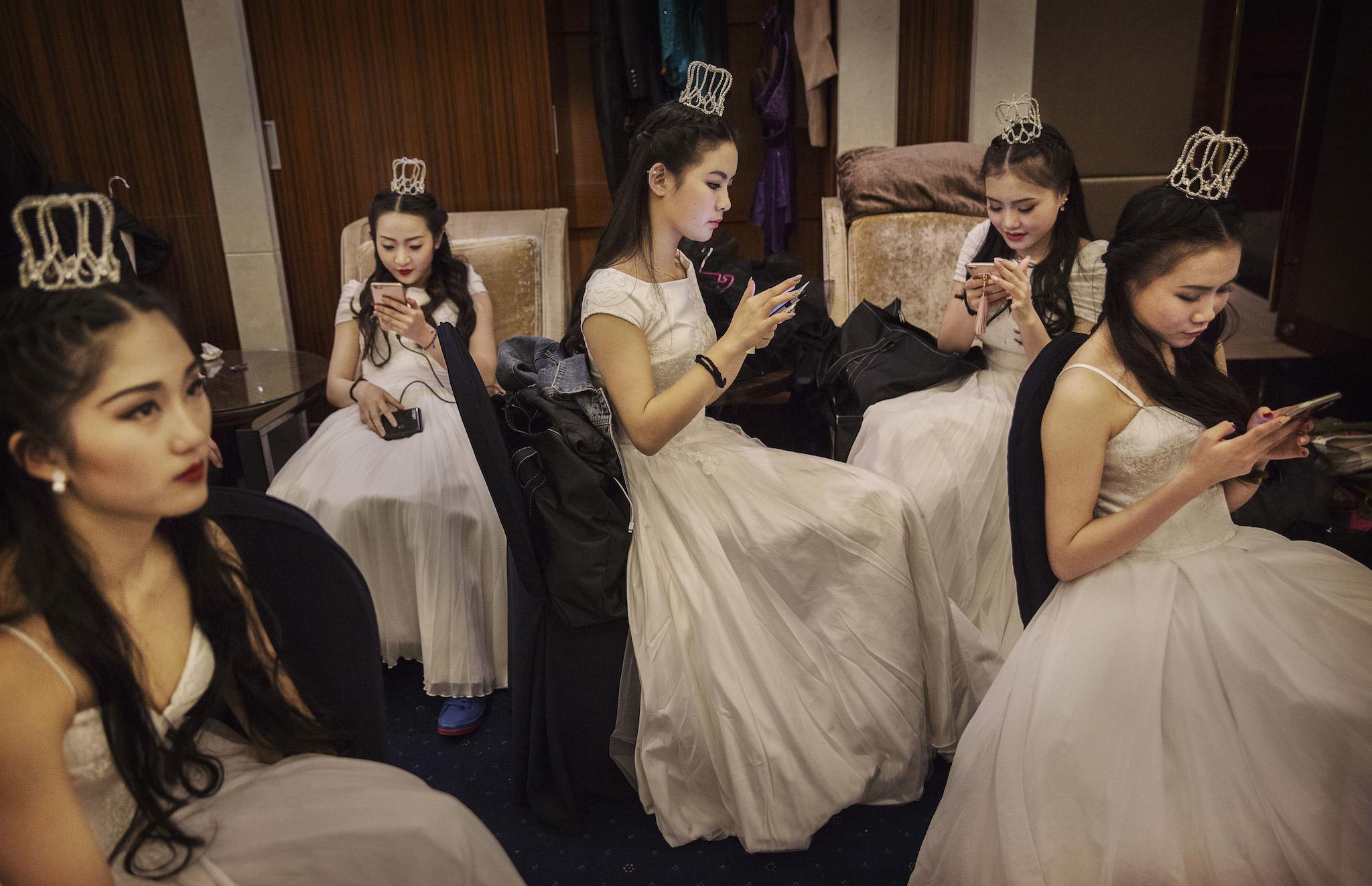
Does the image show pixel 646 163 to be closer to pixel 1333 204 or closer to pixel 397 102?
pixel 397 102

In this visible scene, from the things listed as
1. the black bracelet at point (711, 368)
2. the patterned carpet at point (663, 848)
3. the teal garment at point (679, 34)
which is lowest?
the patterned carpet at point (663, 848)

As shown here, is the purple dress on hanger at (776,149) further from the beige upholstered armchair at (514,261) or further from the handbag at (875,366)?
the handbag at (875,366)

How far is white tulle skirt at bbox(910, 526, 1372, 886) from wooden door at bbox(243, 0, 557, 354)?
296 centimetres

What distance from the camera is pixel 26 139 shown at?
1516 mm

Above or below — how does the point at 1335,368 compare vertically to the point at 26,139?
below

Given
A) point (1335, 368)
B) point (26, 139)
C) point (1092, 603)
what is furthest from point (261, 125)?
point (1335, 368)

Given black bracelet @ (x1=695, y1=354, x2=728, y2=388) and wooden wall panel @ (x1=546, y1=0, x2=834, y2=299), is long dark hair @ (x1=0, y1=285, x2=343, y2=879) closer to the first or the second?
black bracelet @ (x1=695, y1=354, x2=728, y2=388)

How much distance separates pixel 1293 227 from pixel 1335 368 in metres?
0.83

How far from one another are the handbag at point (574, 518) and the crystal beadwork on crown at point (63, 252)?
35.8 inches

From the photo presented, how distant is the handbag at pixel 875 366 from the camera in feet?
9.01

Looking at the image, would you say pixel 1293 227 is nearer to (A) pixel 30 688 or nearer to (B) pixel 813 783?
(B) pixel 813 783

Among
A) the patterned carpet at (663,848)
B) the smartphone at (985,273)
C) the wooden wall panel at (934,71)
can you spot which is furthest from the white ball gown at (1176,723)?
the wooden wall panel at (934,71)

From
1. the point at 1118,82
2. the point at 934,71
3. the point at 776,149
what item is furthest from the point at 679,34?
the point at 1118,82

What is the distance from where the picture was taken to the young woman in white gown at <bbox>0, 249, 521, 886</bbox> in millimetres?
956
